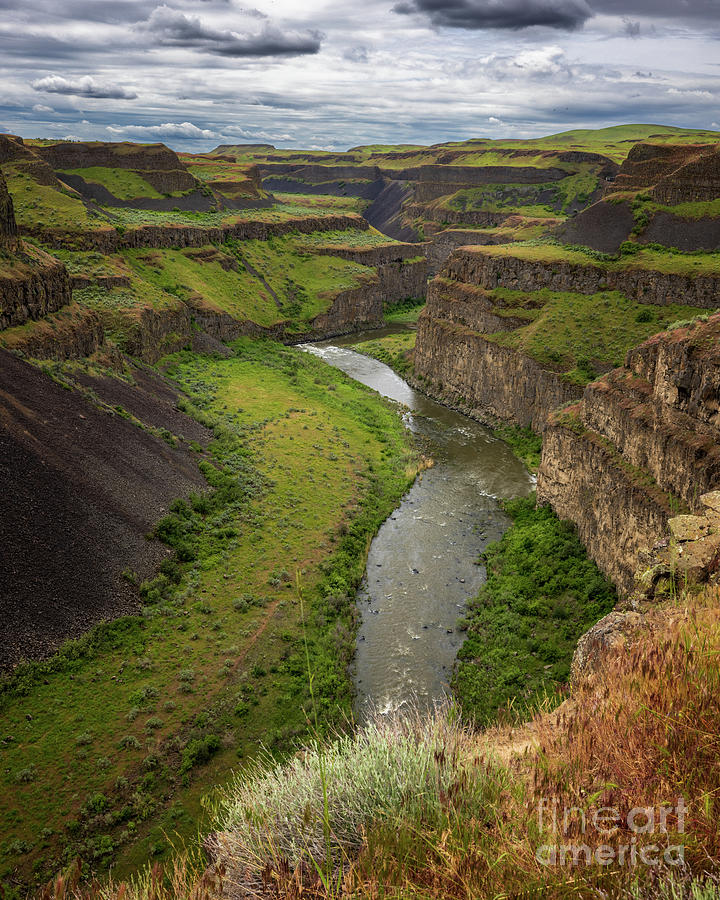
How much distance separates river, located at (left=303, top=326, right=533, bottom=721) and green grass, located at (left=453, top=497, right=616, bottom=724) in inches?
36.9

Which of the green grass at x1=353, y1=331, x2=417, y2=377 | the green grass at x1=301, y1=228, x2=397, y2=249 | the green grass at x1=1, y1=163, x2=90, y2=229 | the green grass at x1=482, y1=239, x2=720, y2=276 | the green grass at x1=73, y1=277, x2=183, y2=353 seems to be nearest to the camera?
the green grass at x1=482, y1=239, x2=720, y2=276

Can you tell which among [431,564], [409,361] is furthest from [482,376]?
[431,564]

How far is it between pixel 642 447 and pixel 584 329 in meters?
28.1

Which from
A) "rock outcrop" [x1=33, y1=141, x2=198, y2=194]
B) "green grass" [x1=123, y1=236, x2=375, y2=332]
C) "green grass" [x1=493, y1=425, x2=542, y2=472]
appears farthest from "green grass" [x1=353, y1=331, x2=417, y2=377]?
"rock outcrop" [x1=33, y1=141, x2=198, y2=194]

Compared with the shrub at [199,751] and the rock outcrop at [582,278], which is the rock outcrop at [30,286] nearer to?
the shrub at [199,751]

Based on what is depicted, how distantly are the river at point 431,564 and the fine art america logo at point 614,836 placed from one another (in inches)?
374

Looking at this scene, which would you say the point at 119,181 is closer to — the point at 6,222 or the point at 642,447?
the point at 6,222

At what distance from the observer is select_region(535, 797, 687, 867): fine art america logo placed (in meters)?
4.66

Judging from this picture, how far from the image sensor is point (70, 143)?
101125 mm

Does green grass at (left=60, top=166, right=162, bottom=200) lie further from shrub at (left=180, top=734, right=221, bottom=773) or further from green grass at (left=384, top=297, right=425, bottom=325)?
Answer: shrub at (left=180, top=734, right=221, bottom=773)

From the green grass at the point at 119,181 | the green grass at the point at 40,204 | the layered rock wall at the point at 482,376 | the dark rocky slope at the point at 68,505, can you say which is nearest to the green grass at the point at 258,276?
the green grass at the point at 40,204

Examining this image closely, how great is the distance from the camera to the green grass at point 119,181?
99625mm

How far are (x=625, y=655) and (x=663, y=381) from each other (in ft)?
66.9

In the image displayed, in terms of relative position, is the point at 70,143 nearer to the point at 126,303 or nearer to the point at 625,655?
the point at 126,303
